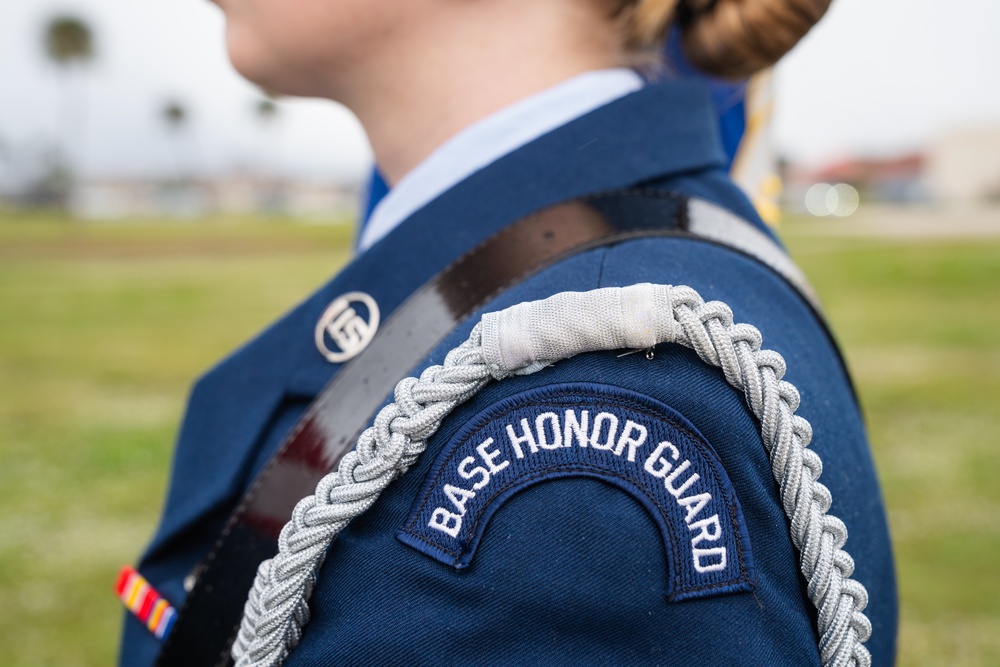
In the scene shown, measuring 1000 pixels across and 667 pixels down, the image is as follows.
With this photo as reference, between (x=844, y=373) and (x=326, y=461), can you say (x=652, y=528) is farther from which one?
(x=844, y=373)

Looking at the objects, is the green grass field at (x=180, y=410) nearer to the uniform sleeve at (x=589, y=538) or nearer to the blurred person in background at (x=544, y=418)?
the blurred person in background at (x=544, y=418)

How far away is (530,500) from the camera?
62 cm

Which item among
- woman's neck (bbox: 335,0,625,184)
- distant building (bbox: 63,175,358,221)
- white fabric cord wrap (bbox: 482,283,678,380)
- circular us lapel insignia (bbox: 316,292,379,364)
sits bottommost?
white fabric cord wrap (bbox: 482,283,678,380)

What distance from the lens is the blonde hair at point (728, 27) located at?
0.97 meters

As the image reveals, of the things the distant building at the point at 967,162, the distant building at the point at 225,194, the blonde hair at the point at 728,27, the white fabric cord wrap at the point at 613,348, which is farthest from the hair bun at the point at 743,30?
the distant building at the point at 225,194

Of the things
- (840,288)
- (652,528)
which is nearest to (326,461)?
(652,528)

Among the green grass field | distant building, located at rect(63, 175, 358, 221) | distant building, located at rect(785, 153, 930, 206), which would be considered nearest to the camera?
the green grass field

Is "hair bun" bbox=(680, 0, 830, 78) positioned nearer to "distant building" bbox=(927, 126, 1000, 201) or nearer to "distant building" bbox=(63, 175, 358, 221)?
"distant building" bbox=(927, 126, 1000, 201)

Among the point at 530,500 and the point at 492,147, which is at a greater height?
the point at 492,147

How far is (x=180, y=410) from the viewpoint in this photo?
6.75 m

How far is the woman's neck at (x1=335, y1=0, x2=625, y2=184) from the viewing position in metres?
0.94

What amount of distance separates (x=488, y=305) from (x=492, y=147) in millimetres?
262

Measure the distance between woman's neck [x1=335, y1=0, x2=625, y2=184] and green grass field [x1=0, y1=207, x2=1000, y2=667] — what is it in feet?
9.38

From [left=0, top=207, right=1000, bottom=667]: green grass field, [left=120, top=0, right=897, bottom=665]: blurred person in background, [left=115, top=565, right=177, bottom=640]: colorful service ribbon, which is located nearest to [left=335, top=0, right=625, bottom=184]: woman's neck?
[left=120, top=0, right=897, bottom=665]: blurred person in background
